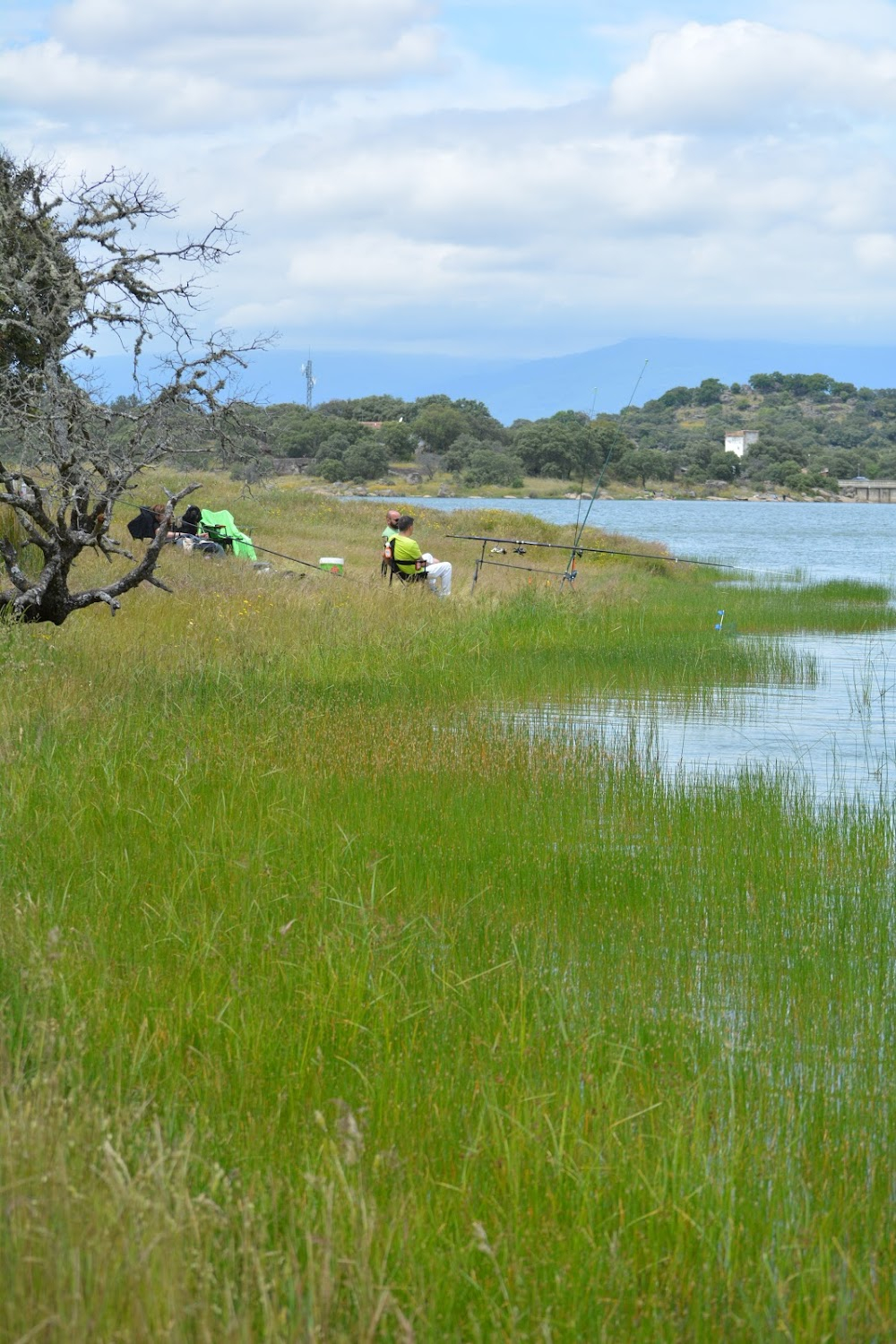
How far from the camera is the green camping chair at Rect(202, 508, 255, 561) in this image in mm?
21359

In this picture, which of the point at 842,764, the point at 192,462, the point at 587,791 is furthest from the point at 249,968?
the point at 192,462

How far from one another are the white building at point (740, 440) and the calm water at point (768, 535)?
4260cm

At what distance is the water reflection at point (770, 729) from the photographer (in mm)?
10047

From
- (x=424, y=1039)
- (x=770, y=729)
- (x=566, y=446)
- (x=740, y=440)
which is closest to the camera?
(x=424, y=1039)

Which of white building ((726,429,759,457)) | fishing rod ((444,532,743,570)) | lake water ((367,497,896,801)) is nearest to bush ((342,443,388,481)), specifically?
fishing rod ((444,532,743,570))

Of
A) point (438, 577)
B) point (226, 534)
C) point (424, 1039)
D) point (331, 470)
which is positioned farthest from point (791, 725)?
point (331, 470)

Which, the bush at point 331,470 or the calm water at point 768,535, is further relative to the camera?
the bush at point 331,470

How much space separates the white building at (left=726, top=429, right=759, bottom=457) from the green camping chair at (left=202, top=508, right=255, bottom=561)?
13597 centimetres

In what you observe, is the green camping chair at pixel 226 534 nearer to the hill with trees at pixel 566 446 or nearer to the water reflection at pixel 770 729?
the water reflection at pixel 770 729

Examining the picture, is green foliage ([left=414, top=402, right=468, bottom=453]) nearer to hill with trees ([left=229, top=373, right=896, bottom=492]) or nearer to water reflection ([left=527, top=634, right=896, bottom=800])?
hill with trees ([left=229, top=373, right=896, bottom=492])

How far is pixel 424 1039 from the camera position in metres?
4.32

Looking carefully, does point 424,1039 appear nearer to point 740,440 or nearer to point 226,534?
point 226,534

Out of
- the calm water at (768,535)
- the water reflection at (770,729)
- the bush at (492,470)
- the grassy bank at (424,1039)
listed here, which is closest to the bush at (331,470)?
the calm water at (768,535)

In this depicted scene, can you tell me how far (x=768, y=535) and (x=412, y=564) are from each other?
157 ft
